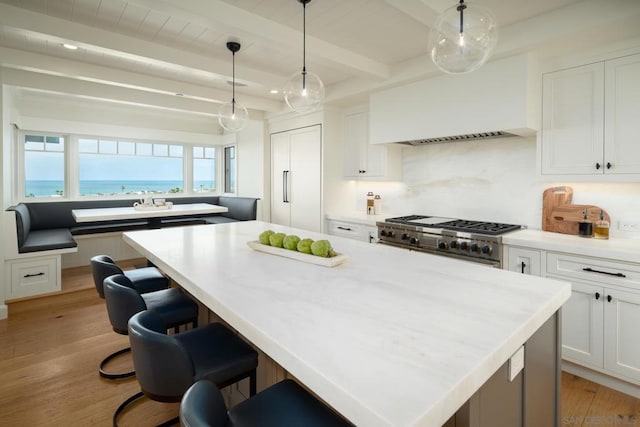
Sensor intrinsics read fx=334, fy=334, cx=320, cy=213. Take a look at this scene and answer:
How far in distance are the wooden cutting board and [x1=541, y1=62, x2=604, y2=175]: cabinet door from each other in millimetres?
331

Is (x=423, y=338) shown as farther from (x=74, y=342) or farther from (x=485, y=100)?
(x=74, y=342)

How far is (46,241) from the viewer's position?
13.2 ft

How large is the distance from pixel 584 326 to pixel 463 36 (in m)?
2.14

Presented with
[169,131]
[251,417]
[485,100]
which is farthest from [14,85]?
[485,100]

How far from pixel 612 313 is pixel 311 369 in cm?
242

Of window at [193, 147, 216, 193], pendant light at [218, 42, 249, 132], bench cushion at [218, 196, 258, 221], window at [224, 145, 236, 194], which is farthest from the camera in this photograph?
window at [193, 147, 216, 193]

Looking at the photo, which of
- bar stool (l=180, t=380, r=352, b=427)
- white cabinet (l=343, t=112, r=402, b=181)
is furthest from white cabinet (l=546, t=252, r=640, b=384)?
bar stool (l=180, t=380, r=352, b=427)

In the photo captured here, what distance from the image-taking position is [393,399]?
2.17 ft

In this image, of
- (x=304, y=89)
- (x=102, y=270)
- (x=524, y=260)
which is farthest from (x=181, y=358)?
(x=524, y=260)

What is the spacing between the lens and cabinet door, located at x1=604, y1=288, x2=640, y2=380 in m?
2.11

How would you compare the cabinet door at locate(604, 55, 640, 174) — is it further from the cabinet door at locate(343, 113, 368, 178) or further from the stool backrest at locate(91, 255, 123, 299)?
the stool backrest at locate(91, 255, 123, 299)

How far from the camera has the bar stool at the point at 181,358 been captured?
1129 millimetres

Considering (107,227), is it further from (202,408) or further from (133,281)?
(202,408)

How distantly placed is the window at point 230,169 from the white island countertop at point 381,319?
517 cm
